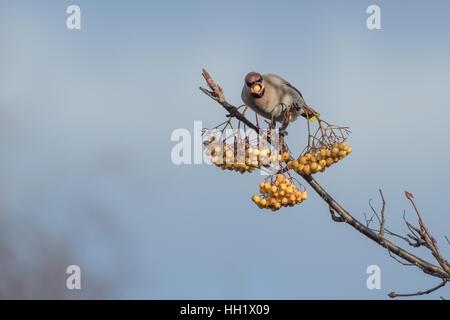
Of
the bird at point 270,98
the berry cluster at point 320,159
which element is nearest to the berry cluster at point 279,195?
the berry cluster at point 320,159

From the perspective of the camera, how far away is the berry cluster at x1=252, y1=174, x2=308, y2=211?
9.96 ft

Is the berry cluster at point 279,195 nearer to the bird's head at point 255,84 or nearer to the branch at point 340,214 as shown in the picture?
the branch at point 340,214

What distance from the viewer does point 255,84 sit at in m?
4.03

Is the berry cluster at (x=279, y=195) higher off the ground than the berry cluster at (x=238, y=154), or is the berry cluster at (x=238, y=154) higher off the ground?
the berry cluster at (x=238, y=154)

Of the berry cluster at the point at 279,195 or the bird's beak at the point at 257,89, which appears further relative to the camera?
the bird's beak at the point at 257,89

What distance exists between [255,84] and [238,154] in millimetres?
1095

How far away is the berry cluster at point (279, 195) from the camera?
304 cm

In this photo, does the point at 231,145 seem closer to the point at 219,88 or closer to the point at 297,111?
the point at 219,88

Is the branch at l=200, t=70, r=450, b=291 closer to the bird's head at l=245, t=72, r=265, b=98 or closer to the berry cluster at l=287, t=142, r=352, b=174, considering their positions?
the berry cluster at l=287, t=142, r=352, b=174

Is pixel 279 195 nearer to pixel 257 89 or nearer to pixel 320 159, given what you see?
pixel 320 159

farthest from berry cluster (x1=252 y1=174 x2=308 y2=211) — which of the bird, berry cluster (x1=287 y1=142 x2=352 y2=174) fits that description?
the bird

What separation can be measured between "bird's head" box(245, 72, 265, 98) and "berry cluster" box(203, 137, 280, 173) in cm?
99
